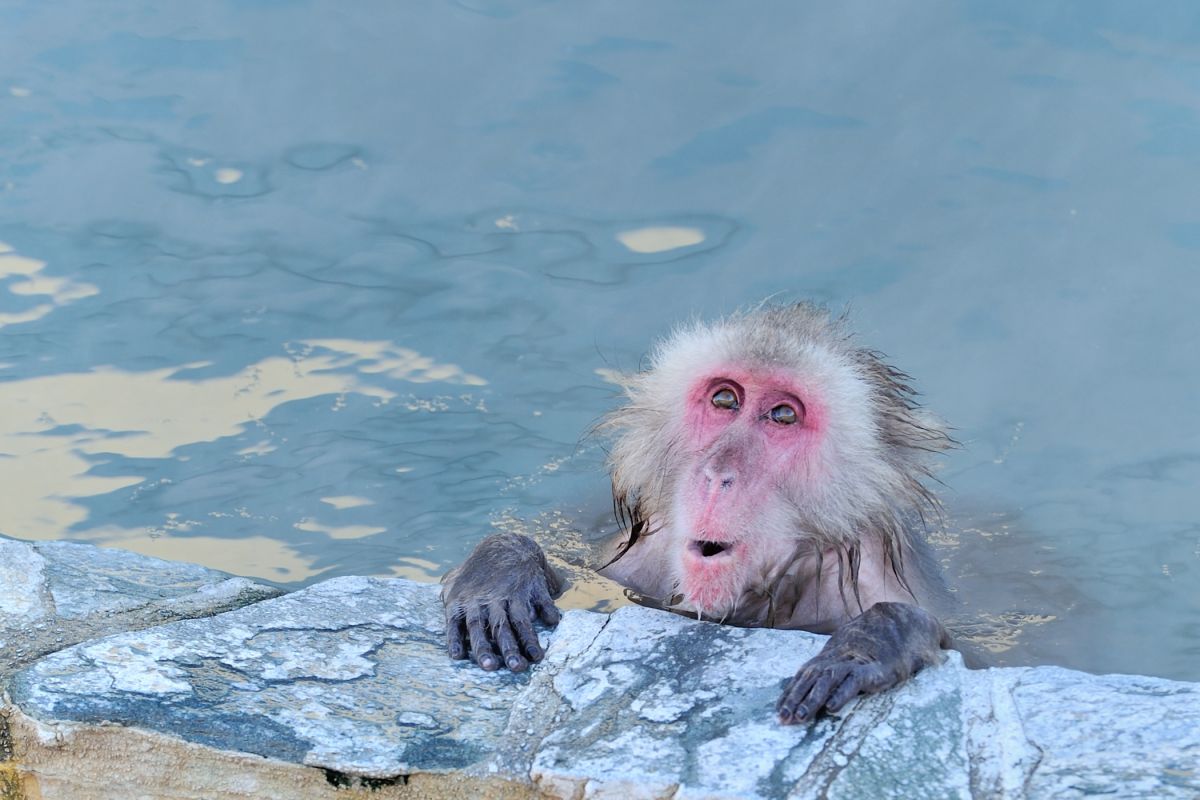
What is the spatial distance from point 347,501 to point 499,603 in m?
2.23

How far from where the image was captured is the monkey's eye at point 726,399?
3.91 metres

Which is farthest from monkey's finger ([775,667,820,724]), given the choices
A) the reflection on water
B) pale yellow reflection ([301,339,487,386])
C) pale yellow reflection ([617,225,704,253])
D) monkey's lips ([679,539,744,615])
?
pale yellow reflection ([617,225,704,253])

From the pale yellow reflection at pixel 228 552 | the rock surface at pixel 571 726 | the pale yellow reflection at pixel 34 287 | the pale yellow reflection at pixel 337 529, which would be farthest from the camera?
the pale yellow reflection at pixel 34 287

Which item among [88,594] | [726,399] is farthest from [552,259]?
[88,594]

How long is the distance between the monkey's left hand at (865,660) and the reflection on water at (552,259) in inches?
58.8

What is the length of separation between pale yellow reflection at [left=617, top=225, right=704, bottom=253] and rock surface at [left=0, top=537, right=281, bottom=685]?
11.7ft

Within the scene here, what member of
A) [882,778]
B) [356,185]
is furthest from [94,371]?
[882,778]

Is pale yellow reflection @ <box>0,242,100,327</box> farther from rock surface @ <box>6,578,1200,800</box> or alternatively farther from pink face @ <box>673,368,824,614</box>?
pink face @ <box>673,368,824,614</box>

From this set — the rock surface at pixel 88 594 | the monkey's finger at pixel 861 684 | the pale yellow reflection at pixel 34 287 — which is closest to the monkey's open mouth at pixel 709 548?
the monkey's finger at pixel 861 684

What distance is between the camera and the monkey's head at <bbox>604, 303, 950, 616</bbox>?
3709mm

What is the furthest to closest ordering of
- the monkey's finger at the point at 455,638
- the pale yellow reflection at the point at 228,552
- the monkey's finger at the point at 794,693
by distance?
the pale yellow reflection at the point at 228,552
the monkey's finger at the point at 455,638
the monkey's finger at the point at 794,693

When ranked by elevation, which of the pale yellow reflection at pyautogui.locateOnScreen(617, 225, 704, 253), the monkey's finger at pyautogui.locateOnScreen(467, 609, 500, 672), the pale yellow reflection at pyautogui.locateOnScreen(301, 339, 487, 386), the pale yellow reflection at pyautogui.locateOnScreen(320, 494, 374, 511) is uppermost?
the monkey's finger at pyautogui.locateOnScreen(467, 609, 500, 672)

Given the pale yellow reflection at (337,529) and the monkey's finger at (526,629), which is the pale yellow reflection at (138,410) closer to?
the pale yellow reflection at (337,529)

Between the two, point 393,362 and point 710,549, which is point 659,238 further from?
point 710,549
